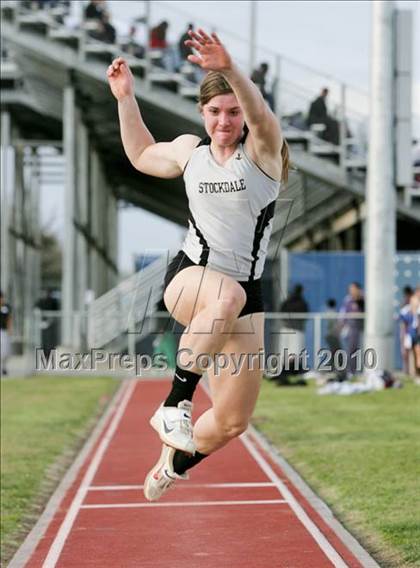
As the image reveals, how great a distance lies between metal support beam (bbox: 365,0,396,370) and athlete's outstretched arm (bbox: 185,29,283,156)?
17.9m

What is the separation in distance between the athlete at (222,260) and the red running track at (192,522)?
10.4ft

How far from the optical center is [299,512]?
11258mm

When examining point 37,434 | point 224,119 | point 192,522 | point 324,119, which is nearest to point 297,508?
point 192,522

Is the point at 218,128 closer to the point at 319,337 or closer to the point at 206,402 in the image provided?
the point at 206,402

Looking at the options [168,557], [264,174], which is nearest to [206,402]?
[168,557]

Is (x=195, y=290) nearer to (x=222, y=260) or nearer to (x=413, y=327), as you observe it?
(x=222, y=260)

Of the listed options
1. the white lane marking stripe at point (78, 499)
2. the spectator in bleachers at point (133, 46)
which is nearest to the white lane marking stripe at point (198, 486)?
the white lane marking stripe at point (78, 499)

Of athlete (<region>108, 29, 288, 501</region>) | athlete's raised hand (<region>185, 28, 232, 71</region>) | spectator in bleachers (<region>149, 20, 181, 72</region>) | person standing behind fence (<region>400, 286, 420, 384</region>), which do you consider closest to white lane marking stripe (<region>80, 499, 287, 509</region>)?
athlete (<region>108, 29, 288, 501</region>)

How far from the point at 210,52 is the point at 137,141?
1372mm

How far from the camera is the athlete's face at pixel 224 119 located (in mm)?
5902

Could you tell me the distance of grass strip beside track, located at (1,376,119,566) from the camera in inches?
467

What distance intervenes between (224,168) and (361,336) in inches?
824

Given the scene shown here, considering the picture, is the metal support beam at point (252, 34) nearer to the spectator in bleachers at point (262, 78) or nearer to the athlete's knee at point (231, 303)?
the spectator in bleachers at point (262, 78)

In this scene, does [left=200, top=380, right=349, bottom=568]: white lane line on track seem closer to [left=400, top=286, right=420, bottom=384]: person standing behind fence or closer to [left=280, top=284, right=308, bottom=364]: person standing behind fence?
[left=400, top=286, right=420, bottom=384]: person standing behind fence
